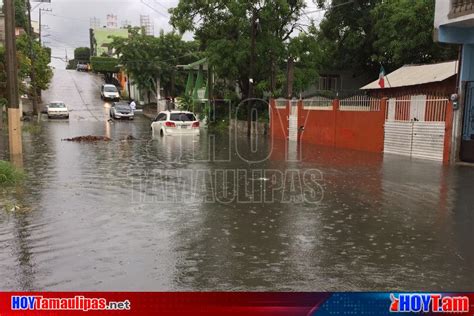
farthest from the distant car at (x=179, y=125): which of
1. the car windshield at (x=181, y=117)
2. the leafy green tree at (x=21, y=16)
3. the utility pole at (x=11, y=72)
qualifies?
the leafy green tree at (x=21, y=16)

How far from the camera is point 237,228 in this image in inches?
279

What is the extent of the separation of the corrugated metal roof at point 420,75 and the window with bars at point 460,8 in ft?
22.5

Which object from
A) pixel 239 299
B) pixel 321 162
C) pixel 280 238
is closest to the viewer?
pixel 239 299

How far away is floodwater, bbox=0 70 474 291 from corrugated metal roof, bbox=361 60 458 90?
882cm

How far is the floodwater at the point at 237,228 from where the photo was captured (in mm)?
5078

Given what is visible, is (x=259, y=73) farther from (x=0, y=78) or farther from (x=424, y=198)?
(x=424, y=198)

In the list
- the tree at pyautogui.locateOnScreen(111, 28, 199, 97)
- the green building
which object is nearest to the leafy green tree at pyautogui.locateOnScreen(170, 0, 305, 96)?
the tree at pyautogui.locateOnScreen(111, 28, 199, 97)

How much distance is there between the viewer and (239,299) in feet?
10.3

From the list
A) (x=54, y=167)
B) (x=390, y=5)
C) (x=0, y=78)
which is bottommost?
(x=54, y=167)

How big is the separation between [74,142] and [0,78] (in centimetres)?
1473

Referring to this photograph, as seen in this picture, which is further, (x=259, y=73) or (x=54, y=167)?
(x=259, y=73)

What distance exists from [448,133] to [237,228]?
10677mm

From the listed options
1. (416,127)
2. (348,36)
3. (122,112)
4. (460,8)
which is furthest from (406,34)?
(122,112)

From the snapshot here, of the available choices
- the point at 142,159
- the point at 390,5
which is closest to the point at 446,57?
the point at 390,5
